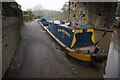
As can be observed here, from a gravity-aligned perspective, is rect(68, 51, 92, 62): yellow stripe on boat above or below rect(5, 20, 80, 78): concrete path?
above

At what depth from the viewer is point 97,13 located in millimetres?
21578

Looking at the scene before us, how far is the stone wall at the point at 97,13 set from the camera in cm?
2083

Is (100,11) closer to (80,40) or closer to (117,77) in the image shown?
(80,40)

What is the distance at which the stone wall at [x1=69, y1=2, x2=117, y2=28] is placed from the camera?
20.8 m

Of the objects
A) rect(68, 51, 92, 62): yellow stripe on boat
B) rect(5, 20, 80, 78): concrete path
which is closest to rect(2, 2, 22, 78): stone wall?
rect(5, 20, 80, 78): concrete path

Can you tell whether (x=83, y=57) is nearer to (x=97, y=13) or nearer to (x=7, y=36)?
(x=7, y=36)

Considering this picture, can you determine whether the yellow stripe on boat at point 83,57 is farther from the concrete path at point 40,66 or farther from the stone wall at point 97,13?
the stone wall at point 97,13

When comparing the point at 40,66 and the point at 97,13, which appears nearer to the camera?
the point at 40,66

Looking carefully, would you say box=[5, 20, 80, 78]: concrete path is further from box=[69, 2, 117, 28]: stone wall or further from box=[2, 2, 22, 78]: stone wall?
box=[69, 2, 117, 28]: stone wall

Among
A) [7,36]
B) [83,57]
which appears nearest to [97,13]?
[83,57]

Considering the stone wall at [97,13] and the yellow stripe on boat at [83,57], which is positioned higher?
the stone wall at [97,13]

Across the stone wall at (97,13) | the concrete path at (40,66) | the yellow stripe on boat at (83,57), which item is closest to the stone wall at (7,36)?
the concrete path at (40,66)

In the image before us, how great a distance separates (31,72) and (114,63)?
4.13 m

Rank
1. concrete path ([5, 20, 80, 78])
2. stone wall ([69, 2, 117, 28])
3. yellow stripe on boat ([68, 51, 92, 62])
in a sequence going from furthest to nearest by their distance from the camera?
stone wall ([69, 2, 117, 28]) < yellow stripe on boat ([68, 51, 92, 62]) < concrete path ([5, 20, 80, 78])
